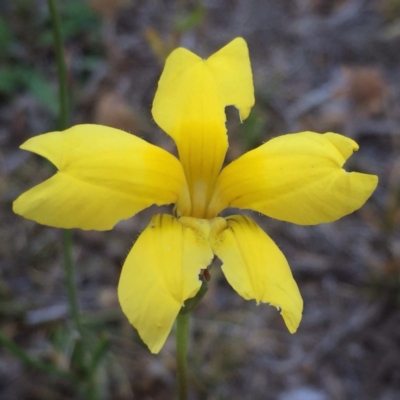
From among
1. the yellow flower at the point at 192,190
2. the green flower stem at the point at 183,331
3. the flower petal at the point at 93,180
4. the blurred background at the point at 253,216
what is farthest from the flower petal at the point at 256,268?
the blurred background at the point at 253,216

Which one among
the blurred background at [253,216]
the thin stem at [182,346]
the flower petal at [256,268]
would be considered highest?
the flower petal at [256,268]

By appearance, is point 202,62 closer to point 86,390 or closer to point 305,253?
point 86,390

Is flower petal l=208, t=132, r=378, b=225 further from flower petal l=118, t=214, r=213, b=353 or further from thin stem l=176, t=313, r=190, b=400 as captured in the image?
thin stem l=176, t=313, r=190, b=400

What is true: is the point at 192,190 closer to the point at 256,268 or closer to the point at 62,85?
the point at 256,268

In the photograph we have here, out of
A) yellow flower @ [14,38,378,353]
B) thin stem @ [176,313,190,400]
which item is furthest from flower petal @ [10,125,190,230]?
thin stem @ [176,313,190,400]

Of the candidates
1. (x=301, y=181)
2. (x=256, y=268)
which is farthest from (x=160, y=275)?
(x=301, y=181)

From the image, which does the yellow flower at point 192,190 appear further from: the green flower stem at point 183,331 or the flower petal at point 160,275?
the green flower stem at point 183,331

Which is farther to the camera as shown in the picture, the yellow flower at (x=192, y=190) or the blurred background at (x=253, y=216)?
the blurred background at (x=253, y=216)
